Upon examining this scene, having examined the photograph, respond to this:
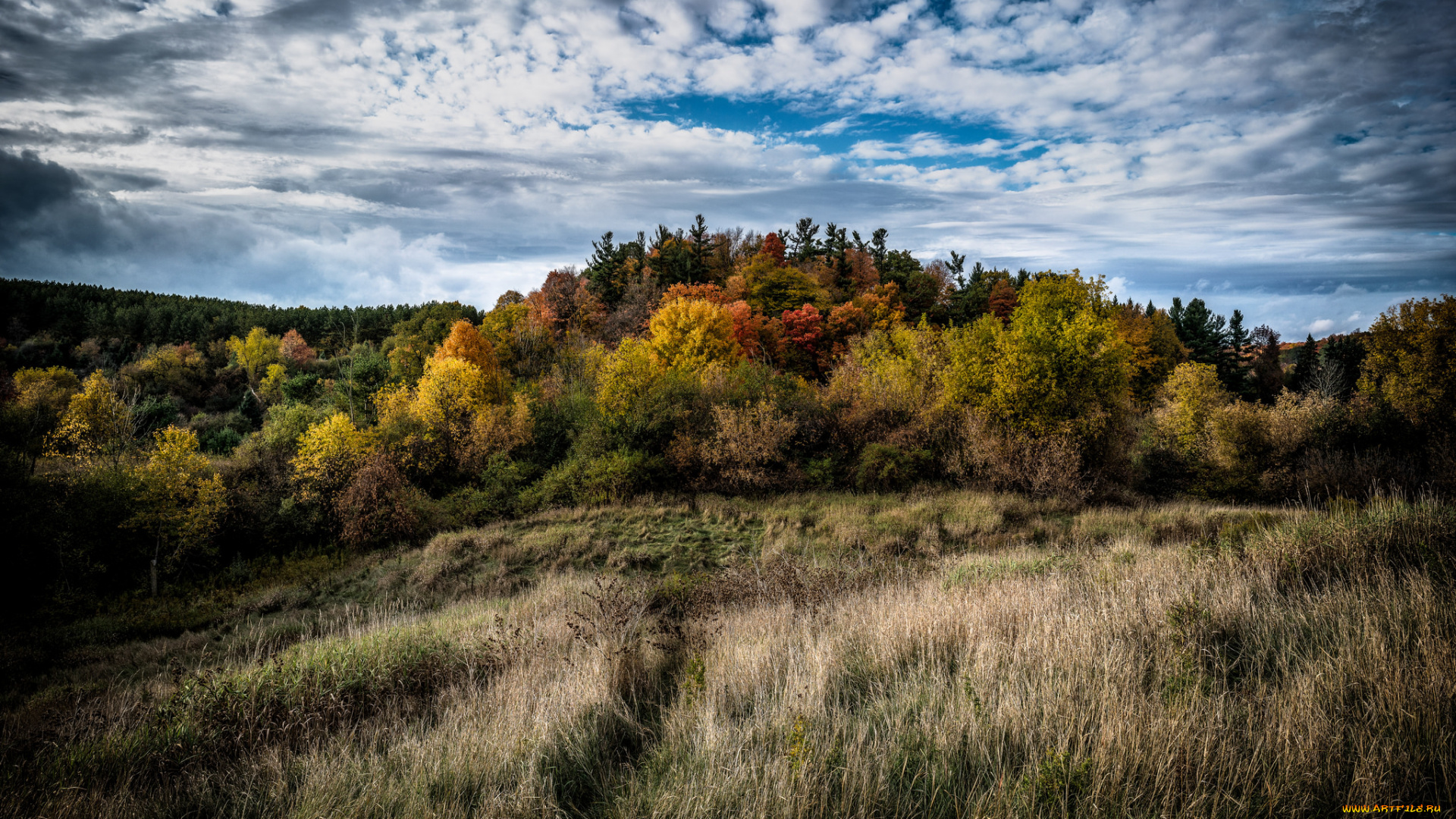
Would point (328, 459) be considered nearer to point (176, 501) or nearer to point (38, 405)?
point (176, 501)

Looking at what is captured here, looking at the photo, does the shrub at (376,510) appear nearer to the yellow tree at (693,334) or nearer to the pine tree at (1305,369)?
the yellow tree at (693,334)

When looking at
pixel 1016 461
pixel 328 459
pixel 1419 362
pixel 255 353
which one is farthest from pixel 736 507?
pixel 255 353

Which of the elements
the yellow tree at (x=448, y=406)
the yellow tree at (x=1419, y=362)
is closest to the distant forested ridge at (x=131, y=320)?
the yellow tree at (x=448, y=406)

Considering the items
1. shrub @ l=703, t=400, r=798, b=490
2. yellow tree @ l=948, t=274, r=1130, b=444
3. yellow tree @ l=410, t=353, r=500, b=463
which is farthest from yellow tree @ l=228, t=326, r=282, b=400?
yellow tree @ l=948, t=274, r=1130, b=444

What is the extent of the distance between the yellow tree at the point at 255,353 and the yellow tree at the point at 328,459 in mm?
78248

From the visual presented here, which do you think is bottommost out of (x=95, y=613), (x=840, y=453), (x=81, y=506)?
(x=95, y=613)

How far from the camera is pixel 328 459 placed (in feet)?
88.8

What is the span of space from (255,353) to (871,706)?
11570cm

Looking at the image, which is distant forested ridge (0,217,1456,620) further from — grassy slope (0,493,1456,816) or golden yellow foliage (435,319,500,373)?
grassy slope (0,493,1456,816)

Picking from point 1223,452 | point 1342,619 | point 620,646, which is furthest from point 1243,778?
point 1223,452

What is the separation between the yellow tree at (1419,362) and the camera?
1181 inches

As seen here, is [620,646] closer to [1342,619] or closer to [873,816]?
[873,816]

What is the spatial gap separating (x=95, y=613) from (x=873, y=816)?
29.4 metres

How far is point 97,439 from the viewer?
117ft
